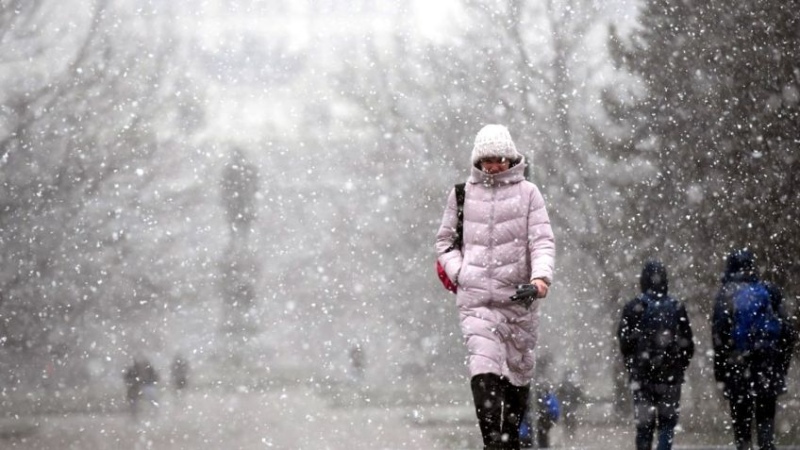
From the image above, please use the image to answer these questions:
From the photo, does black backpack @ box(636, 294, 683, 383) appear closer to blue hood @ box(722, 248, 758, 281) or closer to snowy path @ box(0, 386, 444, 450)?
blue hood @ box(722, 248, 758, 281)

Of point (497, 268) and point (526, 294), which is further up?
point (497, 268)

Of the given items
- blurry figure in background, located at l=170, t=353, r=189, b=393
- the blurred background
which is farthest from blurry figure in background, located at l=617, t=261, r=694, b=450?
blurry figure in background, located at l=170, t=353, r=189, b=393

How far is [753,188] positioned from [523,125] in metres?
6.38

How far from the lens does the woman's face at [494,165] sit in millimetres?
5102

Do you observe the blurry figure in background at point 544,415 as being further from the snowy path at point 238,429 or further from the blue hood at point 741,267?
the blue hood at point 741,267

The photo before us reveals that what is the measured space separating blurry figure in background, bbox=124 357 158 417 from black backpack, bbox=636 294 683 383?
17.8 meters

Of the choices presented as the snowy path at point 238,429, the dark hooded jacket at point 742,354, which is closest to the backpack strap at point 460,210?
the dark hooded jacket at point 742,354

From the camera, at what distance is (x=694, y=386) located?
16781 mm

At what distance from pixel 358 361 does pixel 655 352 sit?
2766 cm

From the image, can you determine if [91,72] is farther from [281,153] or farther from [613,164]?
[281,153]

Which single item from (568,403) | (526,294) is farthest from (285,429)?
(526,294)

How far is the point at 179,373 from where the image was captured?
3167 centimetres

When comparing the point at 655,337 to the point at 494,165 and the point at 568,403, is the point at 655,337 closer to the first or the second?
the point at 494,165

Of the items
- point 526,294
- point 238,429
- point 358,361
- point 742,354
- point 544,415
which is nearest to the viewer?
point 526,294
